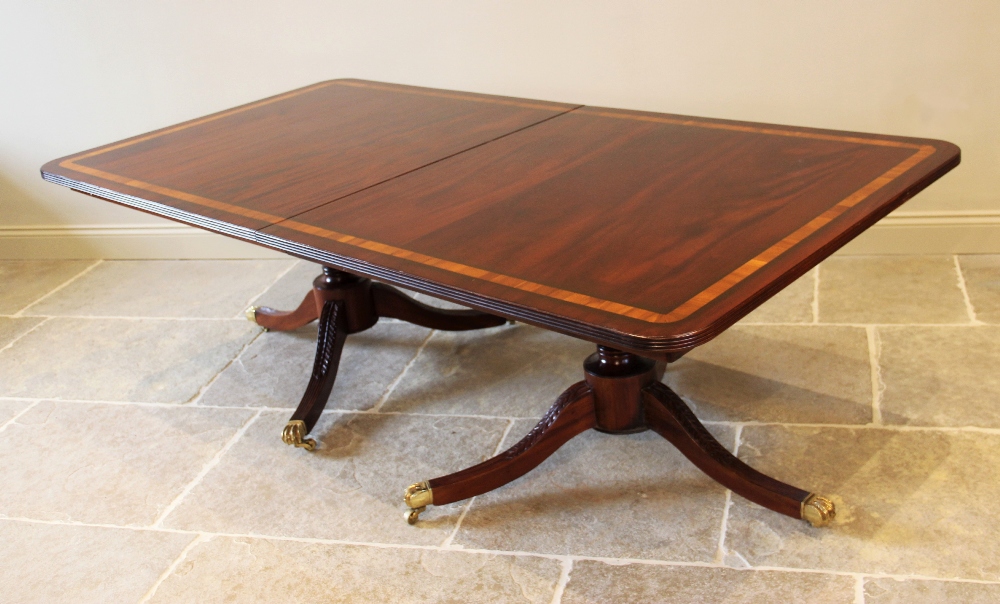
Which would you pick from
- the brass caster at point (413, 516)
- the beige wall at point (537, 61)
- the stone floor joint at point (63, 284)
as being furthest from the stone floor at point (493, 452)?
the beige wall at point (537, 61)

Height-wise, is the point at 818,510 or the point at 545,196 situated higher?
the point at 545,196

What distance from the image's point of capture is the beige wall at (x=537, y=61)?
280 cm

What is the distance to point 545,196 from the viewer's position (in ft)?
5.90

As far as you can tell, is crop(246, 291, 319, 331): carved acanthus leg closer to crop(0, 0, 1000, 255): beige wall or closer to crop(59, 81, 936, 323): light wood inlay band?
crop(59, 81, 936, 323): light wood inlay band

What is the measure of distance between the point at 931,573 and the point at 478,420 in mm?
1075

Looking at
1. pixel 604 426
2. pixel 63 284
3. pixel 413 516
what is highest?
pixel 604 426

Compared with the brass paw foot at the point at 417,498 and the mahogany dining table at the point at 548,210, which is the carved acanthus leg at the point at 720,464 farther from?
the brass paw foot at the point at 417,498

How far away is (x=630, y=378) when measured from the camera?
204 cm

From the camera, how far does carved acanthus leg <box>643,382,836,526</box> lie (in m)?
1.87

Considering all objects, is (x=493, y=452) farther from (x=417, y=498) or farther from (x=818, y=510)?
(x=818, y=510)

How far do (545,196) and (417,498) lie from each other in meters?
0.69

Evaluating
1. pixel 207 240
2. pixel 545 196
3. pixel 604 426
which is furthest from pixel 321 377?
pixel 207 240

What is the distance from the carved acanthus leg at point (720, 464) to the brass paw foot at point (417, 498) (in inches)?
19.4

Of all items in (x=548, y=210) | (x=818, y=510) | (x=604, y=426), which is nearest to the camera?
(x=548, y=210)
